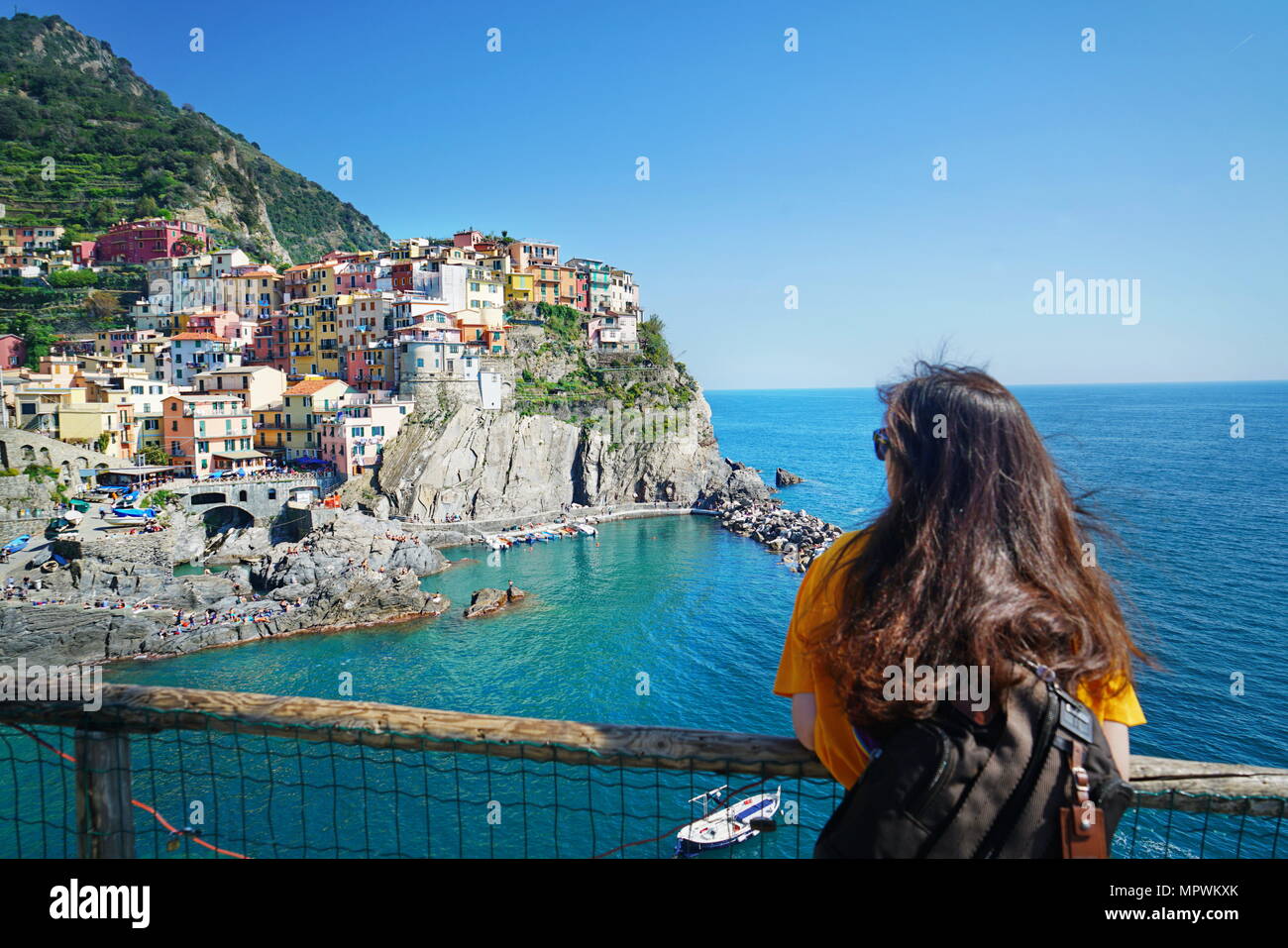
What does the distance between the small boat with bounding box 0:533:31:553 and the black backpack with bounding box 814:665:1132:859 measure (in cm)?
3241

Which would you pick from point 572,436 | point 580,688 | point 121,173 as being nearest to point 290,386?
point 572,436

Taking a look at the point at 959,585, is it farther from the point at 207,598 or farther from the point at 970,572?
the point at 207,598

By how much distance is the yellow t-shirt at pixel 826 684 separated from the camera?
1.44m

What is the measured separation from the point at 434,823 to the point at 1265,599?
25.0m

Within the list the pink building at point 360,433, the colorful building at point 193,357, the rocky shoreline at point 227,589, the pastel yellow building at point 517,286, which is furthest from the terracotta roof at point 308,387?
the pastel yellow building at point 517,286

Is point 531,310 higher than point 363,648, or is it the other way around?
point 531,310

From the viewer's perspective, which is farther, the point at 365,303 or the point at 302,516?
the point at 365,303

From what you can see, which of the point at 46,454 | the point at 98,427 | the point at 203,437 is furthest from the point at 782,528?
the point at 46,454

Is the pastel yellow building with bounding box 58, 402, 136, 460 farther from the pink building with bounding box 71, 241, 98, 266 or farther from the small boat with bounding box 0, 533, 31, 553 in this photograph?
the pink building with bounding box 71, 241, 98, 266

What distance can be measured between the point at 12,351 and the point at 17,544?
2093 centimetres

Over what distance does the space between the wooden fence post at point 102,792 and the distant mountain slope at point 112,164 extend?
64.6 metres

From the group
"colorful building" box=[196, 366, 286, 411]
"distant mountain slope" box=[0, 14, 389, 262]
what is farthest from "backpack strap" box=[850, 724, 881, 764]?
"distant mountain slope" box=[0, 14, 389, 262]
